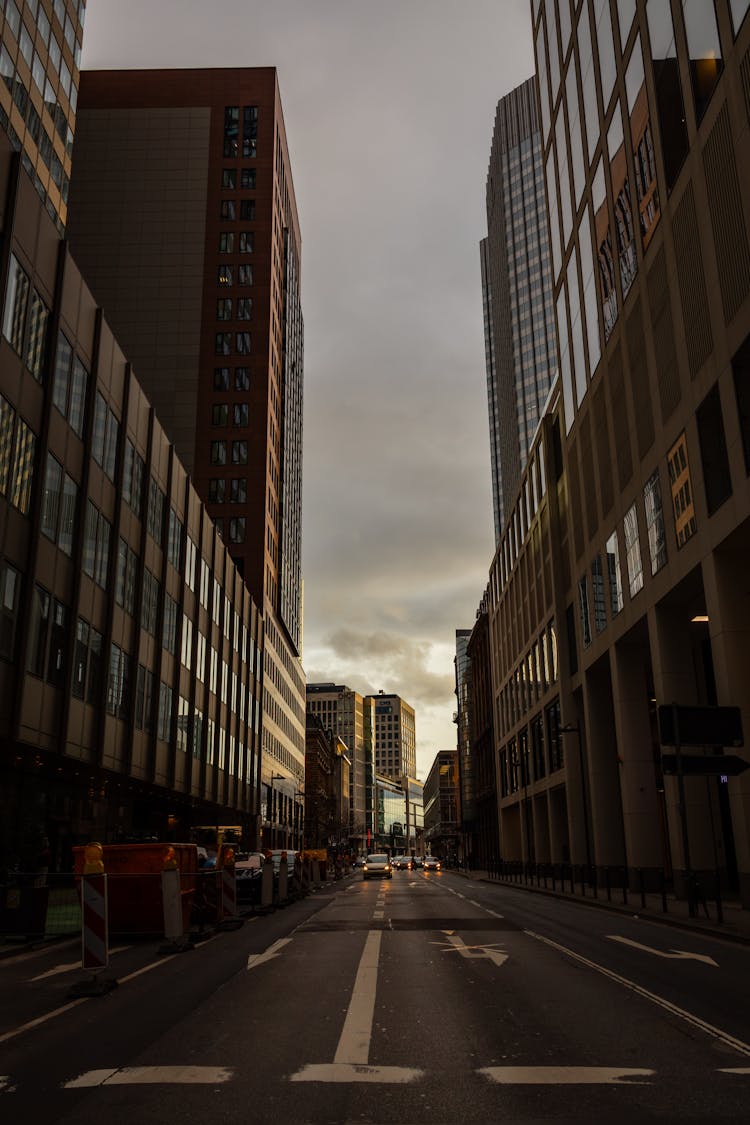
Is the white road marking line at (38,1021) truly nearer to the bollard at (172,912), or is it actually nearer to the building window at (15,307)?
the bollard at (172,912)

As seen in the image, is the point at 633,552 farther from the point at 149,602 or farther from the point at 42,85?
the point at 42,85

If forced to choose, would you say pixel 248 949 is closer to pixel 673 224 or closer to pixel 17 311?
pixel 17 311

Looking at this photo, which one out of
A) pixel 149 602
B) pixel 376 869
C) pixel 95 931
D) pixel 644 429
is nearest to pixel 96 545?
pixel 149 602

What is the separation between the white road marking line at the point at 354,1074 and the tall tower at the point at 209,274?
71.8 metres

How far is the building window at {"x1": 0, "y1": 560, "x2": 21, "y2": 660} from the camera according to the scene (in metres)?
24.3

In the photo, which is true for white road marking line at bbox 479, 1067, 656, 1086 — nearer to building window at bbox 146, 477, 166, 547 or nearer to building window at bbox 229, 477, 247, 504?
building window at bbox 146, 477, 166, 547

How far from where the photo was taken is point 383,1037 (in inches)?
315

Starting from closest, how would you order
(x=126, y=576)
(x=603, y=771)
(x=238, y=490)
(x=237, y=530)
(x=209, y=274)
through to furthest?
(x=126, y=576)
(x=603, y=771)
(x=237, y=530)
(x=238, y=490)
(x=209, y=274)

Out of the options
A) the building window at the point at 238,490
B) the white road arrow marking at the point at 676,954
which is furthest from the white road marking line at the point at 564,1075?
the building window at the point at 238,490

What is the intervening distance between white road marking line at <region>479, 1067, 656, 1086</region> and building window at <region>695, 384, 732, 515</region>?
20.1 meters

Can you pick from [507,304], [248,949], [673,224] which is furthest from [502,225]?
[248,949]

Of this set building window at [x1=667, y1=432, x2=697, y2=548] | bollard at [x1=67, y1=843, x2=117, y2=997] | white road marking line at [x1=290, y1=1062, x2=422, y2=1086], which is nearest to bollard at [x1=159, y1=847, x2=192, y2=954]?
bollard at [x1=67, y1=843, x2=117, y2=997]

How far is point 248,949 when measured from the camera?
15391mm

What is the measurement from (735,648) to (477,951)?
1267 centimetres
